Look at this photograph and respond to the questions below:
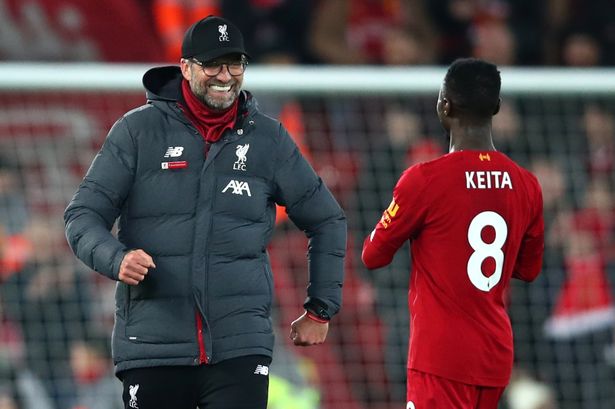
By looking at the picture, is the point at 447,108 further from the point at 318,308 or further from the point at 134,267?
the point at 134,267

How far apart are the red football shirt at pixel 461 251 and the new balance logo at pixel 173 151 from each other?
28.0 inches

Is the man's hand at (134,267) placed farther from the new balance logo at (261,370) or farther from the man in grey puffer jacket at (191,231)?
the new balance logo at (261,370)

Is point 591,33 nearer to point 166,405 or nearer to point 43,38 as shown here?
point 43,38

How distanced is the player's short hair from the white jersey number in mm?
340

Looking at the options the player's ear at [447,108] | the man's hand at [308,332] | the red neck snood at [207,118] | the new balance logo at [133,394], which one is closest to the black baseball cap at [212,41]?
the red neck snood at [207,118]

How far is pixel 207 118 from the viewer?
489cm

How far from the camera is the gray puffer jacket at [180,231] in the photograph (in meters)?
4.76

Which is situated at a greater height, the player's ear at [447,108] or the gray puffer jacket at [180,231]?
the player's ear at [447,108]

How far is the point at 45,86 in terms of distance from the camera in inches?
286

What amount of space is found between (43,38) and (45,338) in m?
2.46

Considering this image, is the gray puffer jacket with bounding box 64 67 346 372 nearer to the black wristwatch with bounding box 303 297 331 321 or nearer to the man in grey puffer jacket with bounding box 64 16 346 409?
the man in grey puffer jacket with bounding box 64 16 346 409

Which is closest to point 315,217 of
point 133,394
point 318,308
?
point 318,308

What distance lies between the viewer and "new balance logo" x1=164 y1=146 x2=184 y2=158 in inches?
190

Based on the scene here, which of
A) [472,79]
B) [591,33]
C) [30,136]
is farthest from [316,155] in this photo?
[472,79]
